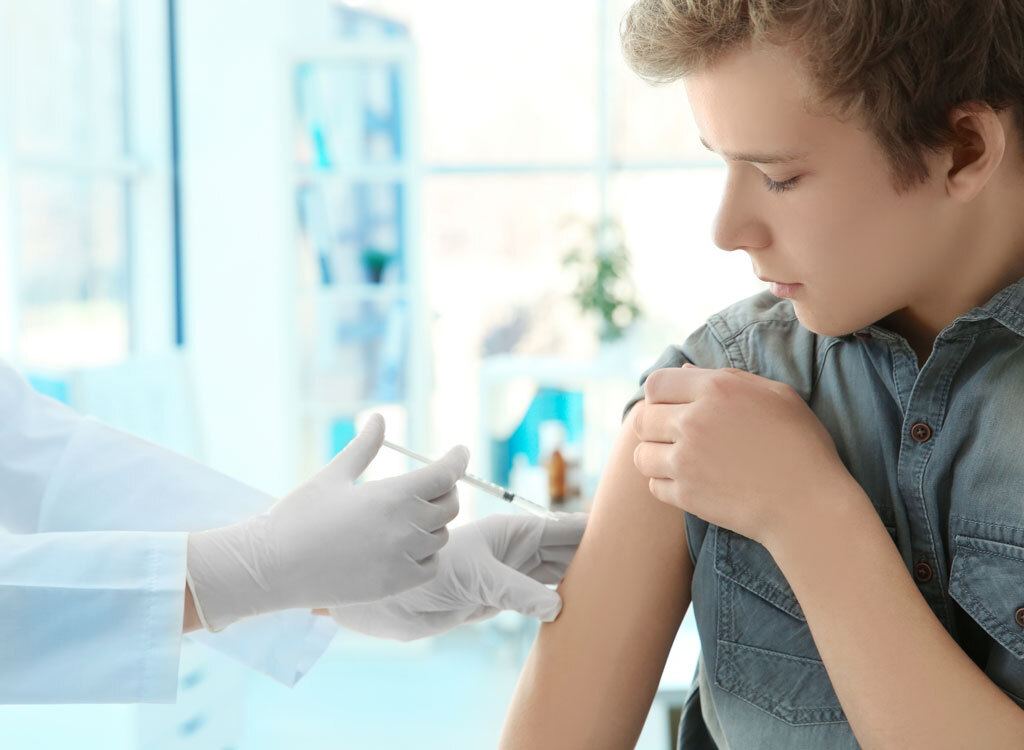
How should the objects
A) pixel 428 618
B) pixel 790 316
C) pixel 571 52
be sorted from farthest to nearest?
pixel 571 52 < pixel 428 618 < pixel 790 316

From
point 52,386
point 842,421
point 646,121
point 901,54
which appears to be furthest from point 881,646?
point 646,121

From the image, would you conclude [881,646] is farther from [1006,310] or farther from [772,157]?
[772,157]

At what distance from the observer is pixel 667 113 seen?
13.2ft

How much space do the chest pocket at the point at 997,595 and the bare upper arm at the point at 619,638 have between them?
0.90ft

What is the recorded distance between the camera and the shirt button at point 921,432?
0.91m

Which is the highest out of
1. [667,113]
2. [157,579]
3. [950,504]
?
[667,113]

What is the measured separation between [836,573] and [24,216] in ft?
9.35

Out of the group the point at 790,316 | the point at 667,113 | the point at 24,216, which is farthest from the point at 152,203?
the point at 790,316

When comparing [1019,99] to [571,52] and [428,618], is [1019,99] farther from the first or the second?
[571,52]

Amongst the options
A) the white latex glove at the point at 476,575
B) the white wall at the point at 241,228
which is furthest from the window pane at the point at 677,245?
the white latex glove at the point at 476,575

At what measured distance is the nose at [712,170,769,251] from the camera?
902mm

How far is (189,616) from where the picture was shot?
1.12 meters

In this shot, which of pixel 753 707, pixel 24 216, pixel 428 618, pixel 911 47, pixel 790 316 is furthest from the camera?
pixel 24 216

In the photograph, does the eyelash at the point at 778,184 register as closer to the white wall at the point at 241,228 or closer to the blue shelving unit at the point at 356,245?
the blue shelving unit at the point at 356,245
